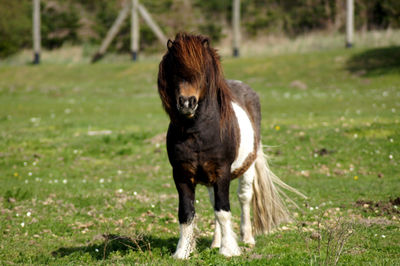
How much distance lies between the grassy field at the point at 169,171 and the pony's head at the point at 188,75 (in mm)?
1749

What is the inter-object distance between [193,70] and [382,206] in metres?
5.31

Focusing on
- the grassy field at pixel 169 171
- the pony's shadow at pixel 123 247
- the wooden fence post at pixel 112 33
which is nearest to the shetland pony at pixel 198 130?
the grassy field at pixel 169 171

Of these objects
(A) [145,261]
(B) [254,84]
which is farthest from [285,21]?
(A) [145,261]

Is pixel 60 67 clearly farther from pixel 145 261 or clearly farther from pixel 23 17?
pixel 145 261

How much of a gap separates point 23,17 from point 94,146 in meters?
36.0

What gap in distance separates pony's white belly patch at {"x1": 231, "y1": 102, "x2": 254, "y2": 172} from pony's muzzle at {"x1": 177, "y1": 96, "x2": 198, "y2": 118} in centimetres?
151

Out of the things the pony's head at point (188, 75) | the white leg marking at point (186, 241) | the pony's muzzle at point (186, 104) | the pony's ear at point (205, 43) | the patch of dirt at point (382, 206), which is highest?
the pony's ear at point (205, 43)

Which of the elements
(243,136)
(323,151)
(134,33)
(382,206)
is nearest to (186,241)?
(243,136)

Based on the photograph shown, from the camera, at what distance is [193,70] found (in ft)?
19.2

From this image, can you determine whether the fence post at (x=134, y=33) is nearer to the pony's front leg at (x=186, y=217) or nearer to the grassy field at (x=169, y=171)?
the grassy field at (x=169, y=171)

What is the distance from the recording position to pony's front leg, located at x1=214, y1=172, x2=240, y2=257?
252 inches

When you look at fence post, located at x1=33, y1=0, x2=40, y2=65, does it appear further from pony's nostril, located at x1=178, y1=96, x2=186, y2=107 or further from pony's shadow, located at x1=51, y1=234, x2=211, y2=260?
pony's nostril, located at x1=178, y1=96, x2=186, y2=107

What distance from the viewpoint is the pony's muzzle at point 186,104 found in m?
5.67

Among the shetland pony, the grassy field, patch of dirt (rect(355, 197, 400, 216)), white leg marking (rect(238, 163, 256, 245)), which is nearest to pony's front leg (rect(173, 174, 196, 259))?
the shetland pony
